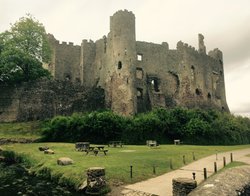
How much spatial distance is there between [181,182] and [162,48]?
142 ft

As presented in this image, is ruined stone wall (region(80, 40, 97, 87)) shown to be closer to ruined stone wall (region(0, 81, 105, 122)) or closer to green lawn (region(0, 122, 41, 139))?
ruined stone wall (region(0, 81, 105, 122))

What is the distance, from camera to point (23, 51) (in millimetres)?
45094

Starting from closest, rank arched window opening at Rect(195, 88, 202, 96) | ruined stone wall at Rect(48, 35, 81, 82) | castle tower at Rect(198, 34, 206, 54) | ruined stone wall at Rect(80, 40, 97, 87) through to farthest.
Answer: ruined stone wall at Rect(48, 35, 81, 82) → ruined stone wall at Rect(80, 40, 97, 87) → arched window opening at Rect(195, 88, 202, 96) → castle tower at Rect(198, 34, 206, 54)

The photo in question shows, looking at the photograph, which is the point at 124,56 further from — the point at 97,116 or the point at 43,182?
the point at 43,182

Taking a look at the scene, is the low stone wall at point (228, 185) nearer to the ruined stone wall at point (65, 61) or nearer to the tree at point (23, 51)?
the tree at point (23, 51)

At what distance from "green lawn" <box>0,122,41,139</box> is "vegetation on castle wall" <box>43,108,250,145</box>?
5.16 ft

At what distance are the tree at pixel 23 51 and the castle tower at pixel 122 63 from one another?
33.1ft

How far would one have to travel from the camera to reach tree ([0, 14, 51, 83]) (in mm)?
43688

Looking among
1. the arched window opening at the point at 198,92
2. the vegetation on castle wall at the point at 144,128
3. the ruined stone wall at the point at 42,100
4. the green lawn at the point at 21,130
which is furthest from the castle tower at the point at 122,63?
the arched window opening at the point at 198,92

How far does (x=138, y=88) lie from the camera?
47000mm

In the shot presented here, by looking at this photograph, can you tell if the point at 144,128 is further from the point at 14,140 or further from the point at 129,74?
the point at 14,140

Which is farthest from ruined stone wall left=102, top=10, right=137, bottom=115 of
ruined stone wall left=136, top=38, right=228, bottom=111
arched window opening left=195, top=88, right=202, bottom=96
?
arched window opening left=195, top=88, right=202, bottom=96

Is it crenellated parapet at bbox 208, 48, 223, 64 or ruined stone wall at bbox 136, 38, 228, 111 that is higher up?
crenellated parapet at bbox 208, 48, 223, 64

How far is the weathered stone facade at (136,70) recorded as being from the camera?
45.7m
